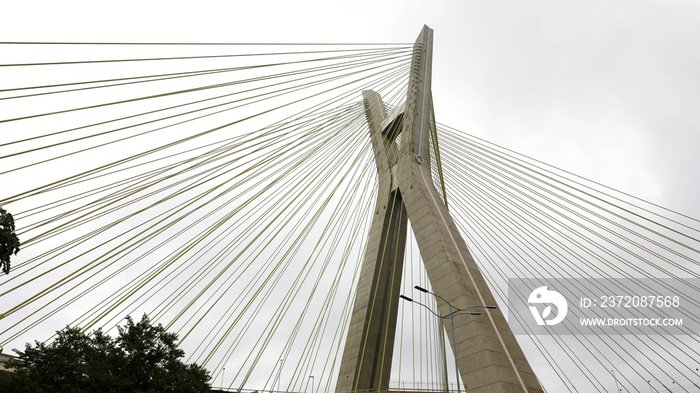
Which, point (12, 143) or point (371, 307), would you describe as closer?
point (12, 143)

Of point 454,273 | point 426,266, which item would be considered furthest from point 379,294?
point 454,273

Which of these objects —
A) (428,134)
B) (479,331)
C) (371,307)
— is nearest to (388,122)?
(428,134)

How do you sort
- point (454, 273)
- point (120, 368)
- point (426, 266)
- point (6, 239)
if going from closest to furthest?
point (6, 239), point (454, 273), point (426, 266), point (120, 368)

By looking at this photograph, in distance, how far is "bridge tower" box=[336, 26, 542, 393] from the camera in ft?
44.5

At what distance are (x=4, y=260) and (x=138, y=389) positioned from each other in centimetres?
1253

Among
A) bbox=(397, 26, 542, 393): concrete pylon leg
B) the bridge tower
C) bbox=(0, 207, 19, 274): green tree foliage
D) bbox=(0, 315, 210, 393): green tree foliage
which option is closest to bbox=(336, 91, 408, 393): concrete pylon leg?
the bridge tower

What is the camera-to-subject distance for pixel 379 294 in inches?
Answer: 787

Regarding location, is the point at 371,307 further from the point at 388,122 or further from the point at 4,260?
the point at 4,260

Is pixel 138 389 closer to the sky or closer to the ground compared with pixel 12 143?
closer to the sky

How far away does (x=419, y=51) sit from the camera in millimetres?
23953

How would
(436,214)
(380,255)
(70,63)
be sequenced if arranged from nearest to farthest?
(70,63), (436,214), (380,255)

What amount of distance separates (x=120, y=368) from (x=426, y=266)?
13.7 m

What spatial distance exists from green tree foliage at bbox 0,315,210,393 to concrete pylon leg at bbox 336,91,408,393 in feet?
21.1

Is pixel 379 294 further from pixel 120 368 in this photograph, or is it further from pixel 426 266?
pixel 120 368
